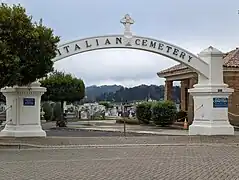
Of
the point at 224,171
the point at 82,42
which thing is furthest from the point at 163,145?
the point at 224,171

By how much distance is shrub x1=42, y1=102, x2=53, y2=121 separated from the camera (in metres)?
59.3

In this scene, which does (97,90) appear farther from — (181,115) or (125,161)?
(125,161)

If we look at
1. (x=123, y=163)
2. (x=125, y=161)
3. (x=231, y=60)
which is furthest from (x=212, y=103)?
(x=123, y=163)

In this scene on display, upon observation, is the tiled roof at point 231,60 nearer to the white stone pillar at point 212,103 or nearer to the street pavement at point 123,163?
the white stone pillar at point 212,103

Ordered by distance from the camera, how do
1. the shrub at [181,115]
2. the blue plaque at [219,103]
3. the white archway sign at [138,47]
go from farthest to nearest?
the shrub at [181,115]
the blue plaque at [219,103]
the white archway sign at [138,47]

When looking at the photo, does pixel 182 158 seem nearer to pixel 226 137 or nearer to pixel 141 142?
pixel 141 142

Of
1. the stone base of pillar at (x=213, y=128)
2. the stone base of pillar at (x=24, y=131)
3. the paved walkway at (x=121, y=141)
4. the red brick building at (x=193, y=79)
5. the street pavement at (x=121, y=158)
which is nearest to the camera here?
the street pavement at (x=121, y=158)

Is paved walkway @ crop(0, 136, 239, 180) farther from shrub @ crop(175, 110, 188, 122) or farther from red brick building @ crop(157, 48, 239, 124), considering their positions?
shrub @ crop(175, 110, 188, 122)

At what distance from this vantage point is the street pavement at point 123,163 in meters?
13.2

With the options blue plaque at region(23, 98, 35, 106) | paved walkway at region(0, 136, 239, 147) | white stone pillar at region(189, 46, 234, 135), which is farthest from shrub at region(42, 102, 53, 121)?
paved walkway at region(0, 136, 239, 147)

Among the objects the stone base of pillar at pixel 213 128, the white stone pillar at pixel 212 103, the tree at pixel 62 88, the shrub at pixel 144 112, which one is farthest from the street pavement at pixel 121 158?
the tree at pixel 62 88

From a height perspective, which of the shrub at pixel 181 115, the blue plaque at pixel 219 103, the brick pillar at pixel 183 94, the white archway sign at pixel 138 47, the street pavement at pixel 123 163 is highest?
the white archway sign at pixel 138 47

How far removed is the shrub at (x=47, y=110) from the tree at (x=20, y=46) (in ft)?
121

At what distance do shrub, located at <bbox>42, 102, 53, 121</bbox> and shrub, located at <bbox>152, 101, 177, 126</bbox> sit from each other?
830 inches
